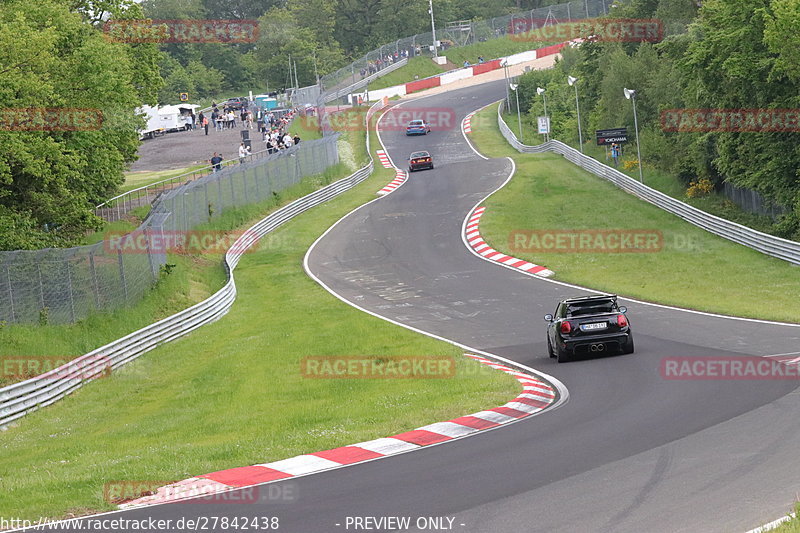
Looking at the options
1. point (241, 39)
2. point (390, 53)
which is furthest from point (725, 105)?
point (241, 39)

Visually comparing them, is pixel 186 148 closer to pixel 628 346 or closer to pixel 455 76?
pixel 455 76

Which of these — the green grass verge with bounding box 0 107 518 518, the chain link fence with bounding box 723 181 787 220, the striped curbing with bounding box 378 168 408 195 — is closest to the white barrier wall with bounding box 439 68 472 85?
the striped curbing with bounding box 378 168 408 195

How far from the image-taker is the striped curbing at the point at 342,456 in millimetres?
11766

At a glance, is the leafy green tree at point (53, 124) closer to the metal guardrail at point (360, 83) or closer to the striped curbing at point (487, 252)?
the striped curbing at point (487, 252)

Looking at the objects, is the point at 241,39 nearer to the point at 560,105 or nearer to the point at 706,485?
the point at 560,105

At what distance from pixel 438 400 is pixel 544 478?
22.1 feet

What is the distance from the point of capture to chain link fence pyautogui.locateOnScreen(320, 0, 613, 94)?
11231 centimetres

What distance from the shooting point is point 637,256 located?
133 feet

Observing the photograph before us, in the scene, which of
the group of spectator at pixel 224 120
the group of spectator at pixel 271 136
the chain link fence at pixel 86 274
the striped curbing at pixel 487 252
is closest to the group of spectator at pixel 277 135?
the group of spectator at pixel 271 136

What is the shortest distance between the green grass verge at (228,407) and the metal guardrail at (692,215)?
16.6 m

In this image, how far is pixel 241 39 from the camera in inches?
5482

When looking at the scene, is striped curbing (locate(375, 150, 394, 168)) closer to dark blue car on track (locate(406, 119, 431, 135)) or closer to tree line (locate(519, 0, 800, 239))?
dark blue car on track (locate(406, 119, 431, 135))

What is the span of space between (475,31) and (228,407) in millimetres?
109960

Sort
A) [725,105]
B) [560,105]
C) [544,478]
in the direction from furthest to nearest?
[560,105] → [725,105] → [544,478]
